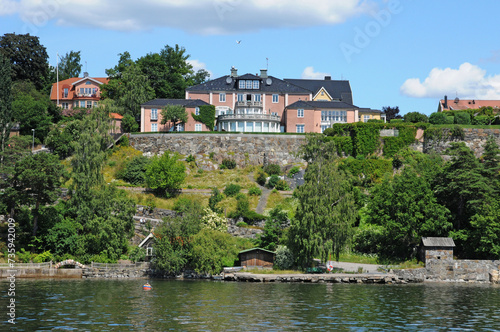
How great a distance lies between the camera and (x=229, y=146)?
87.4 meters

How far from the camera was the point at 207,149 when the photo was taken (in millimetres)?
86938

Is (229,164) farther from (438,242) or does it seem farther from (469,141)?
(438,242)

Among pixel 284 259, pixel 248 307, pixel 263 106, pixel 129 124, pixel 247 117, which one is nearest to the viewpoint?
pixel 248 307

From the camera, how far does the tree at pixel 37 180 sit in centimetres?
5972

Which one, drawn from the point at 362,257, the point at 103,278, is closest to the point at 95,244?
Answer: the point at 103,278

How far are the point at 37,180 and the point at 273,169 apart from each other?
103 ft

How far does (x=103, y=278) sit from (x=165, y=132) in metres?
34.6

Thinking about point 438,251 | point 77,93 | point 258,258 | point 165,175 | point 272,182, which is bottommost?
point 258,258

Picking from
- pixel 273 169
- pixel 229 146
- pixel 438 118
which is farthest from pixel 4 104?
pixel 438 118

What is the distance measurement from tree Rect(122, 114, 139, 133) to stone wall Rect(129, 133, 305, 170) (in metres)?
2.39

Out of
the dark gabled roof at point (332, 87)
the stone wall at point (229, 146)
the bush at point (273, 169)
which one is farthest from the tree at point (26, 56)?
the bush at point (273, 169)

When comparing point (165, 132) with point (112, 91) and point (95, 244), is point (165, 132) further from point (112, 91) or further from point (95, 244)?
point (95, 244)

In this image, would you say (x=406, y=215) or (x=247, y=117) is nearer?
(x=406, y=215)

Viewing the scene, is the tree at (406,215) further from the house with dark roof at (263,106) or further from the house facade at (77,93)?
the house facade at (77,93)
